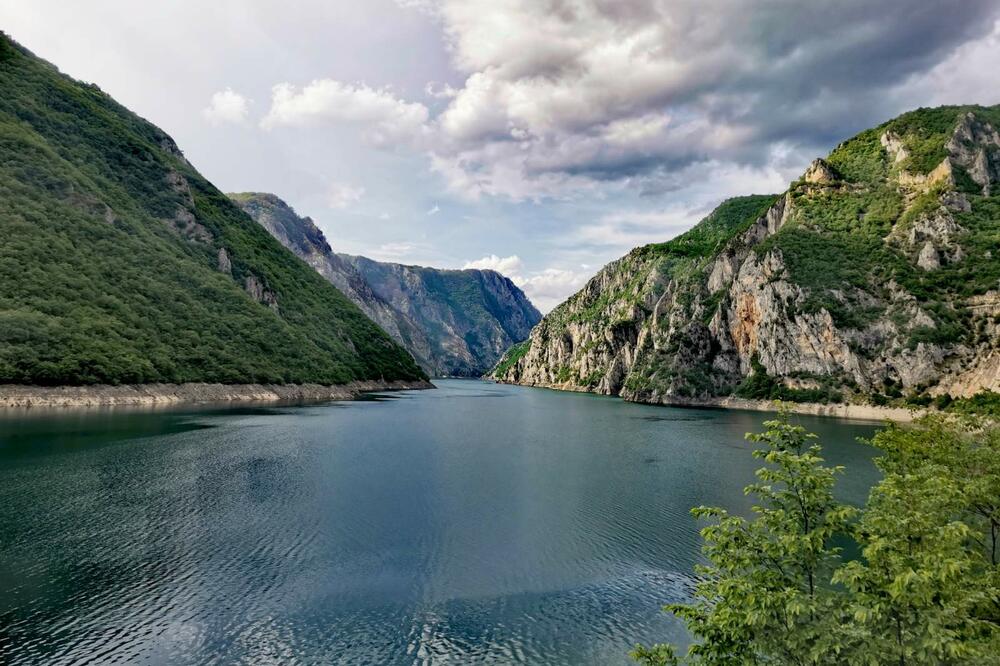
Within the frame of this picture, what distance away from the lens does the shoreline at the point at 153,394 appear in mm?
86688

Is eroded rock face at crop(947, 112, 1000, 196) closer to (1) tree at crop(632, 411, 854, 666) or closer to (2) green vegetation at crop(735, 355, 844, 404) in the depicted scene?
(2) green vegetation at crop(735, 355, 844, 404)

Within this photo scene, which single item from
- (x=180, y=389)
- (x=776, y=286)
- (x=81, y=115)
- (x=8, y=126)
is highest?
(x=81, y=115)

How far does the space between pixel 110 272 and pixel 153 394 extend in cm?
3975

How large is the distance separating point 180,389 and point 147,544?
9594 cm

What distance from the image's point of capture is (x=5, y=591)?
24938 mm

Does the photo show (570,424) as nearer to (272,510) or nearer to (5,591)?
(272,510)

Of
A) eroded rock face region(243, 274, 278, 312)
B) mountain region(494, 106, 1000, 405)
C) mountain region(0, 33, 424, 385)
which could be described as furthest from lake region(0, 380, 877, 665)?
Result: eroded rock face region(243, 274, 278, 312)

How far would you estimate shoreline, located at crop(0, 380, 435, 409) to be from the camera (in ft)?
→ 284

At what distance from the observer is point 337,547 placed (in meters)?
34.2

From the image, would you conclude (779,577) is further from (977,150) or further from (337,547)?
(977,150)

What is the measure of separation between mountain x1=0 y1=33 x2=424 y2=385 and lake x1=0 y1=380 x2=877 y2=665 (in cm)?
3221

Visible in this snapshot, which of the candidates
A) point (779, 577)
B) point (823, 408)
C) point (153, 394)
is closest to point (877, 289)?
point (823, 408)

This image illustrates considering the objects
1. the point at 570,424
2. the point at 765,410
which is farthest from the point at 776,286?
the point at 570,424

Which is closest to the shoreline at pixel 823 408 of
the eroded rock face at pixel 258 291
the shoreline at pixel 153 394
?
the shoreline at pixel 153 394
